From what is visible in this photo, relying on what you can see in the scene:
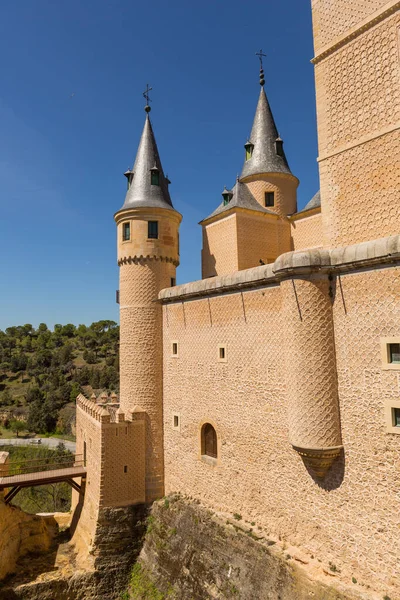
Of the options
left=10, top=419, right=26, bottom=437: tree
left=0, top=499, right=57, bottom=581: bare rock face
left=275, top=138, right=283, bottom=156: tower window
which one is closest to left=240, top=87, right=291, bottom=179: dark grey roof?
left=275, top=138, right=283, bottom=156: tower window

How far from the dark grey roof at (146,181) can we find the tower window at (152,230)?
64 cm

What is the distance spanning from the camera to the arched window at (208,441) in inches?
483

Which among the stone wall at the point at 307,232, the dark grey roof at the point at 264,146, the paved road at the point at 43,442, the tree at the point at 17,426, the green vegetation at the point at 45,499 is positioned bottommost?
the green vegetation at the point at 45,499

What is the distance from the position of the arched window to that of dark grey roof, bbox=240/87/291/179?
9707 millimetres

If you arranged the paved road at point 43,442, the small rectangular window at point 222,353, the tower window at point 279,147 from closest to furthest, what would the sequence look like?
the small rectangular window at point 222,353 → the tower window at point 279,147 → the paved road at point 43,442

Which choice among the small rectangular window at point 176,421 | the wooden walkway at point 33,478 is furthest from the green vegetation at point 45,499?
the small rectangular window at point 176,421

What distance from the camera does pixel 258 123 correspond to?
17.4m

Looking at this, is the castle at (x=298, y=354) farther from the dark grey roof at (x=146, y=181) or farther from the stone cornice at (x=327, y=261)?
the dark grey roof at (x=146, y=181)

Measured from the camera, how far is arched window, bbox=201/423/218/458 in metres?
12.3

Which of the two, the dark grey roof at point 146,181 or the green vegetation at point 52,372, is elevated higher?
the dark grey roof at point 146,181

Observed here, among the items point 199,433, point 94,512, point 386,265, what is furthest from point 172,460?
point 386,265

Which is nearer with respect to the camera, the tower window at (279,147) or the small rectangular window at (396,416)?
the small rectangular window at (396,416)

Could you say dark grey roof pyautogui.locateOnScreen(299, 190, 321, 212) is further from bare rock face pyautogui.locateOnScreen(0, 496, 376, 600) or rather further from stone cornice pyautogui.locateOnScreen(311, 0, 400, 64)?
bare rock face pyautogui.locateOnScreen(0, 496, 376, 600)

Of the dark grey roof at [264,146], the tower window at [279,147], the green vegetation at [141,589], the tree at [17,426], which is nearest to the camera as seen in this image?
the green vegetation at [141,589]
